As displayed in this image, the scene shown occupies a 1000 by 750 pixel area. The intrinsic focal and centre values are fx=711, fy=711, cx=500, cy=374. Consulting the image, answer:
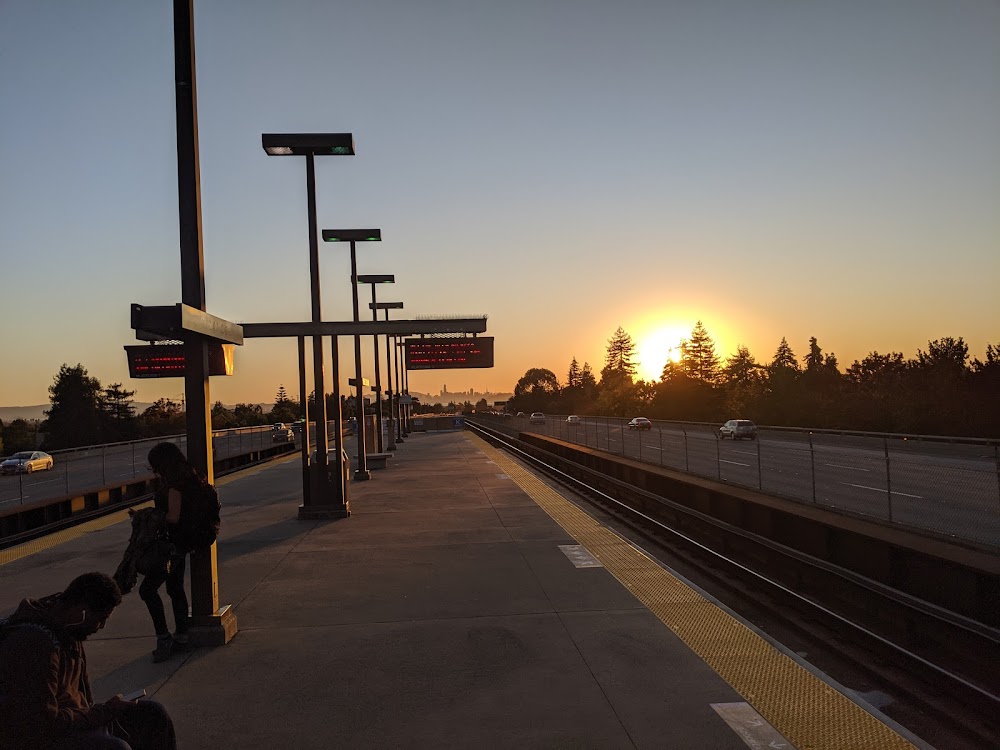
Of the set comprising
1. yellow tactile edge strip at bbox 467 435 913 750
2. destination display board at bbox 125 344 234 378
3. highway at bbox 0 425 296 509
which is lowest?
yellow tactile edge strip at bbox 467 435 913 750

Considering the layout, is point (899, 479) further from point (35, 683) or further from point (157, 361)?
point (157, 361)

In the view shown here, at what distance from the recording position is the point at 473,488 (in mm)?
19000

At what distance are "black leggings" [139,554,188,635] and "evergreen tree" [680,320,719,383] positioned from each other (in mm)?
115095

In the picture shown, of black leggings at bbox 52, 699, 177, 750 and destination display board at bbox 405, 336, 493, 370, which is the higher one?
destination display board at bbox 405, 336, 493, 370

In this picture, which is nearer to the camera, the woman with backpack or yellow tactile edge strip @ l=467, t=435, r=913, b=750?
yellow tactile edge strip @ l=467, t=435, r=913, b=750

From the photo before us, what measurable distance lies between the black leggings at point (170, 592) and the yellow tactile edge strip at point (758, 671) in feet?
14.3

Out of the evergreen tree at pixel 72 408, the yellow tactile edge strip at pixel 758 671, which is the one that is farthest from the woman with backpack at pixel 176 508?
the evergreen tree at pixel 72 408

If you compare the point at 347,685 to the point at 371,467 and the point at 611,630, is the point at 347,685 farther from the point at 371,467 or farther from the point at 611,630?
the point at 371,467

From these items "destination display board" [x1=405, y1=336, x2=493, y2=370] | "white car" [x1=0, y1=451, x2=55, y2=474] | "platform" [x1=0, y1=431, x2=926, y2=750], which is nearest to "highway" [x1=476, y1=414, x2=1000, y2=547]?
"platform" [x1=0, y1=431, x2=926, y2=750]

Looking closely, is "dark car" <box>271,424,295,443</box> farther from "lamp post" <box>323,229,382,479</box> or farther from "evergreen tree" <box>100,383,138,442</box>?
"evergreen tree" <box>100,383,138,442</box>

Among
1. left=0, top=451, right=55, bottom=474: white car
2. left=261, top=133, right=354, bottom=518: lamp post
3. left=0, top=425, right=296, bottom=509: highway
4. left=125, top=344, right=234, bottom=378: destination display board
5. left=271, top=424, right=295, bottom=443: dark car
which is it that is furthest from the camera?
left=271, top=424, right=295, bottom=443: dark car

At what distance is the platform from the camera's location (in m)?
4.53

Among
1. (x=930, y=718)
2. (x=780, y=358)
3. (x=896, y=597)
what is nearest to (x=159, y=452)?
(x=930, y=718)

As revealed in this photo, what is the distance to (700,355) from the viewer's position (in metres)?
118
